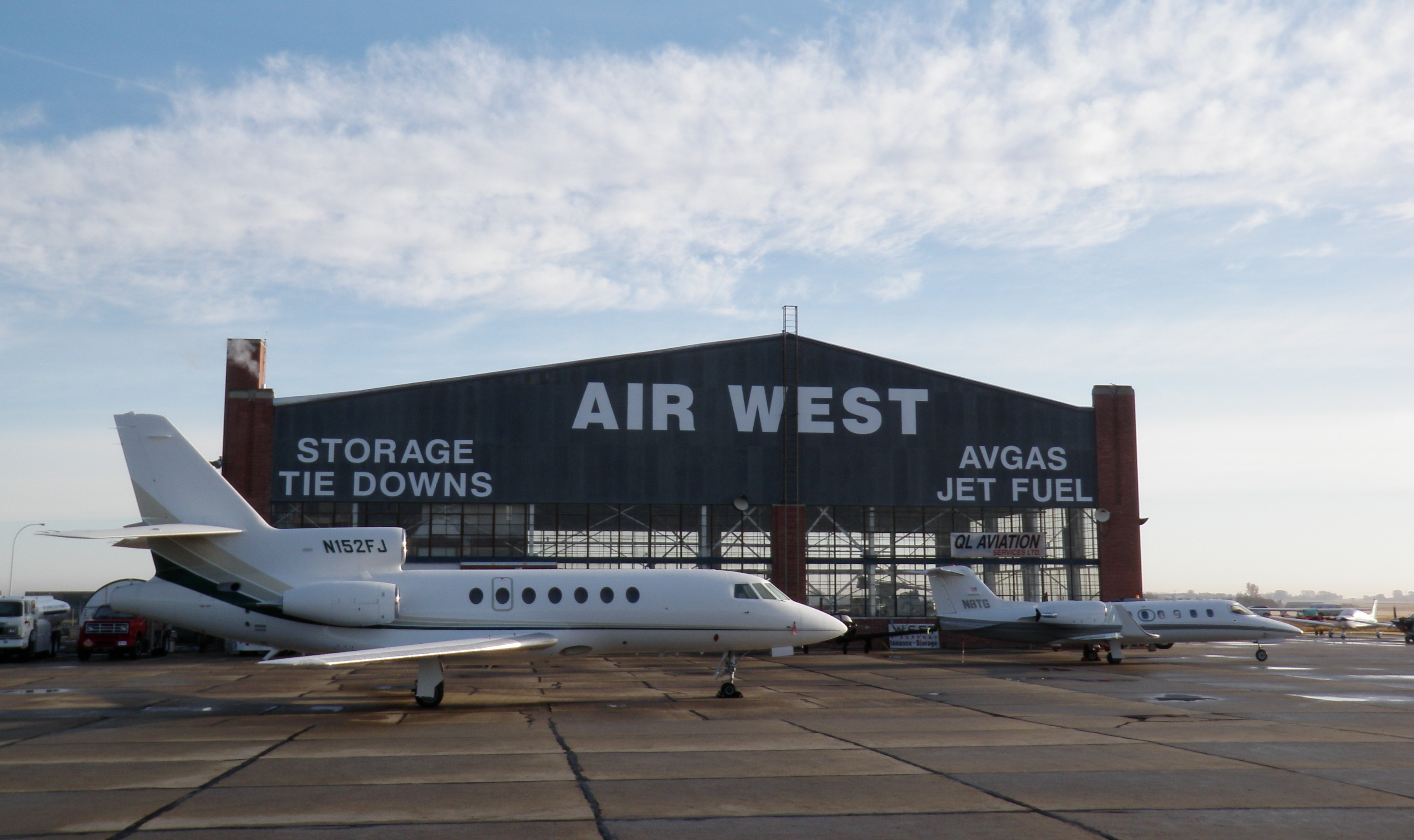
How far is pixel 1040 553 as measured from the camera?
144 ft

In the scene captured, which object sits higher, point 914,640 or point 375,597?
point 375,597

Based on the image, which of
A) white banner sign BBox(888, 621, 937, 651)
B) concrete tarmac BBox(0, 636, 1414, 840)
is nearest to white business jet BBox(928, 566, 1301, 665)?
white banner sign BBox(888, 621, 937, 651)

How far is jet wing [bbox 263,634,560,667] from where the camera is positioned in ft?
56.2

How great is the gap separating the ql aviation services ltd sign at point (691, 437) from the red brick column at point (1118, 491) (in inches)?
22.8

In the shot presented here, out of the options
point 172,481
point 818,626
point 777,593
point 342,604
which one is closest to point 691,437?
point 777,593

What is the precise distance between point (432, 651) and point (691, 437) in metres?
23.3

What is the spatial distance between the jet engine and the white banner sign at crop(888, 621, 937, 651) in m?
25.3

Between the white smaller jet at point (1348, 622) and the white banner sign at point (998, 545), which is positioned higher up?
the white banner sign at point (998, 545)

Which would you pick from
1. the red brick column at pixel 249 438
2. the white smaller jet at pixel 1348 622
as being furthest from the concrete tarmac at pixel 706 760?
the white smaller jet at pixel 1348 622

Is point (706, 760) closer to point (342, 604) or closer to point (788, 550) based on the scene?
point (342, 604)

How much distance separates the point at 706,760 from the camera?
13617 millimetres

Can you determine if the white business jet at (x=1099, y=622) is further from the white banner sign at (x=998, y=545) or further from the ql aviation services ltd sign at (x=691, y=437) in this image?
the ql aviation services ltd sign at (x=691, y=437)

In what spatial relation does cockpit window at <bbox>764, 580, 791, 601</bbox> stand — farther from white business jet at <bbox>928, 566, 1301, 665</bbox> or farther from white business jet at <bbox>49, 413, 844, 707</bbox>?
white business jet at <bbox>928, 566, 1301, 665</bbox>

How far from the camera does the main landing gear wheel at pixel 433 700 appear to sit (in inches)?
810
